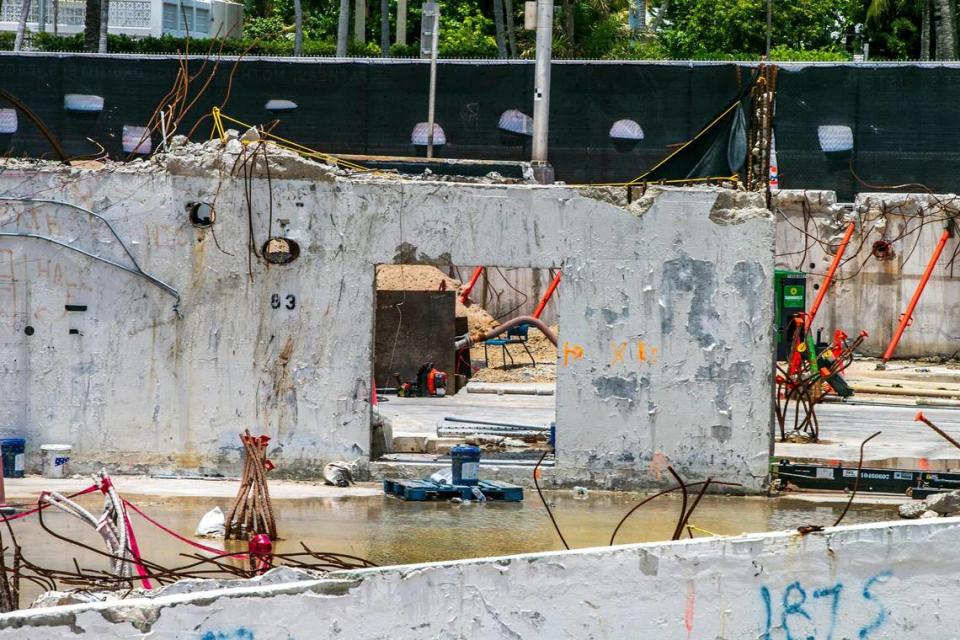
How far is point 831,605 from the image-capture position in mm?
7965

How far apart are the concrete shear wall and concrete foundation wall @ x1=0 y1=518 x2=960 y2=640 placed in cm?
537

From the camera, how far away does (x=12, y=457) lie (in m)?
13.1

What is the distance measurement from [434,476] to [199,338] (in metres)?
2.57

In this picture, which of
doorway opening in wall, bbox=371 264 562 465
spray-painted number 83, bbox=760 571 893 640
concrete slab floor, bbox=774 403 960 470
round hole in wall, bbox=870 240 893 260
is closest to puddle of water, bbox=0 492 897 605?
doorway opening in wall, bbox=371 264 562 465

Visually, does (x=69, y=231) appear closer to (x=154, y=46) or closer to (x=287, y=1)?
(x=154, y=46)

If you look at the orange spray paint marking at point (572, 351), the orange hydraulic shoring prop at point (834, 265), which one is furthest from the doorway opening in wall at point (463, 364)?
the orange hydraulic shoring prop at point (834, 265)

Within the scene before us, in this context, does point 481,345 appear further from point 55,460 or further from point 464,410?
point 55,460

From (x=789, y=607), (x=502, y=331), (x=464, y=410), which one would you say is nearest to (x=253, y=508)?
(x=789, y=607)

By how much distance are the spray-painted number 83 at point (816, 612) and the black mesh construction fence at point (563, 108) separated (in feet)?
56.9

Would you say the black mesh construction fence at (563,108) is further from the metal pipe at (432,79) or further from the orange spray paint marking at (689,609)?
the orange spray paint marking at (689,609)

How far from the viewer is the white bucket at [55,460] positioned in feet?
43.4

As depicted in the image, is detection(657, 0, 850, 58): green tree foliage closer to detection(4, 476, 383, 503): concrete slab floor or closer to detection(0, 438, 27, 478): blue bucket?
detection(4, 476, 383, 503): concrete slab floor

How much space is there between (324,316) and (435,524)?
2.64 m

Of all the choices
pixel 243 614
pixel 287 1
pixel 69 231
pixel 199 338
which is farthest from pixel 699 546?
pixel 287 1
